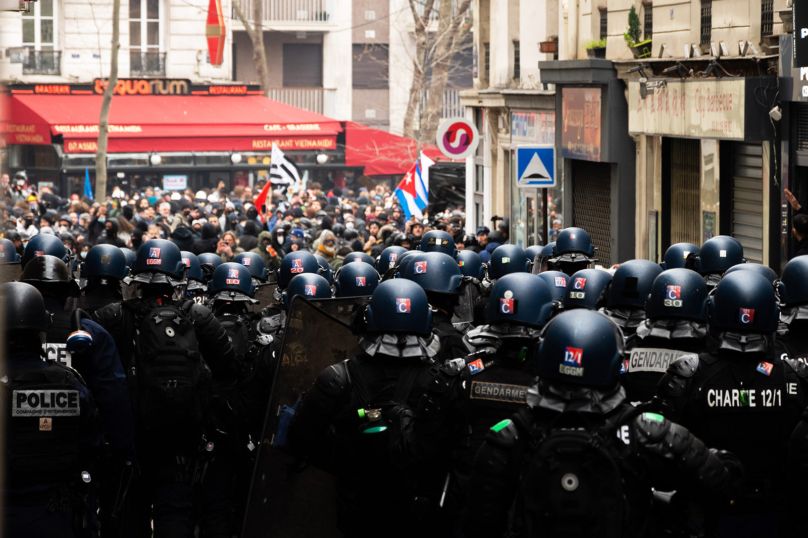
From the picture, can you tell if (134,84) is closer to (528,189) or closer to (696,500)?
(528,189)

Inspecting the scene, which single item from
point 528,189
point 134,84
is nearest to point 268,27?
point 134,84

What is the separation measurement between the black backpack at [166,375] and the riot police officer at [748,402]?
2876 mm

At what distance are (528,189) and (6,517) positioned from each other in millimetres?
17325

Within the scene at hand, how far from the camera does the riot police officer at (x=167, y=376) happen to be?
636cm

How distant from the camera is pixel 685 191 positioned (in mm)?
15031

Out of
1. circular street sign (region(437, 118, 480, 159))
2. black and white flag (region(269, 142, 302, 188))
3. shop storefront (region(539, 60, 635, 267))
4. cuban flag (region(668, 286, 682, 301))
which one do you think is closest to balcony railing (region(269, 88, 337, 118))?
black and white flag (region(269, 142, 302, 188))

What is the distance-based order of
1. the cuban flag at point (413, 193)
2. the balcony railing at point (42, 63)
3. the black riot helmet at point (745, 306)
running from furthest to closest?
the balcony railing at point (42, 63) → the cuban flag at point (413, 193) → the black riot helmet at point (745, 306)

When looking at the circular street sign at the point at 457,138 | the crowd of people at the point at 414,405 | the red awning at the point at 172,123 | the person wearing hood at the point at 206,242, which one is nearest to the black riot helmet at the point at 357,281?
the crowd of people at the point at 414,405

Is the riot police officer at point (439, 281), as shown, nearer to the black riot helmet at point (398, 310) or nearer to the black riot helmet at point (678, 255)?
the black riot helmet at point (398, 310)

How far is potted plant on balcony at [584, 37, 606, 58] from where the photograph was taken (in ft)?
56.4

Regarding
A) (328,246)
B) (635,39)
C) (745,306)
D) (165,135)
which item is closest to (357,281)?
(745,306)

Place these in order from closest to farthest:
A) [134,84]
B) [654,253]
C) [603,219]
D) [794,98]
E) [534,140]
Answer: [794,98] → [654,253] → [603,219] → [534,140] → [134,84]

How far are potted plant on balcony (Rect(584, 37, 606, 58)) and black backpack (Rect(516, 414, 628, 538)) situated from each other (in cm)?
1436

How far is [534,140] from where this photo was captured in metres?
20.8
